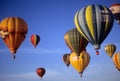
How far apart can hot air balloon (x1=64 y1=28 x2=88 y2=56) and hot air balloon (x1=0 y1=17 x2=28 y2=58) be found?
226 inches

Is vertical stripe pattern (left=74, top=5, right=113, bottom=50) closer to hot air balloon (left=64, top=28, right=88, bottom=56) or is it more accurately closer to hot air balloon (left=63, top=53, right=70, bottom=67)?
hot air balloon (left=64, top=28, right=88, bottom=56)

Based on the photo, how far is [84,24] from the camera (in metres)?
42.6

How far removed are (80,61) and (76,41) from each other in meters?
4.92

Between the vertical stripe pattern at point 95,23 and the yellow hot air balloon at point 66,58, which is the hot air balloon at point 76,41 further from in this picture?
the yellow hot air balloon at point 66,58

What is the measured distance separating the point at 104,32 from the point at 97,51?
2.28m

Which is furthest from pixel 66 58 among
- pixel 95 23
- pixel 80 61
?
pixel 95 23

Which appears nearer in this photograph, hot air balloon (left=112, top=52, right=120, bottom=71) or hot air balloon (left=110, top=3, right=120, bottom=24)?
hot air balloon (left=110, top=3, right=120, bottom=24)

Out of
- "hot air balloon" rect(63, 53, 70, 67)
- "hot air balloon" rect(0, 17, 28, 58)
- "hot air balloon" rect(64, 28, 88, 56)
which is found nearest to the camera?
"hot air balloon" rect(0, 17, 28, 58)

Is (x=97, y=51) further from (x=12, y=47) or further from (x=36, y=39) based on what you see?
(x=36, y=39)

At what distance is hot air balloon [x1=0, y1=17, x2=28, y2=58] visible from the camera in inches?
1831

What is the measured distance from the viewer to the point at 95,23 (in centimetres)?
4247

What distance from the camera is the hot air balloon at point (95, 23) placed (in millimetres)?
42219

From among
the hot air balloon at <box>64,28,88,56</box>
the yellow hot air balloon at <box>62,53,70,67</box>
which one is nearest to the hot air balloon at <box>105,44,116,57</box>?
the yellow hot air balloon at <box>62,53,70,67</box>

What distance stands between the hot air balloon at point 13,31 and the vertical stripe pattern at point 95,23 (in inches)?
300
